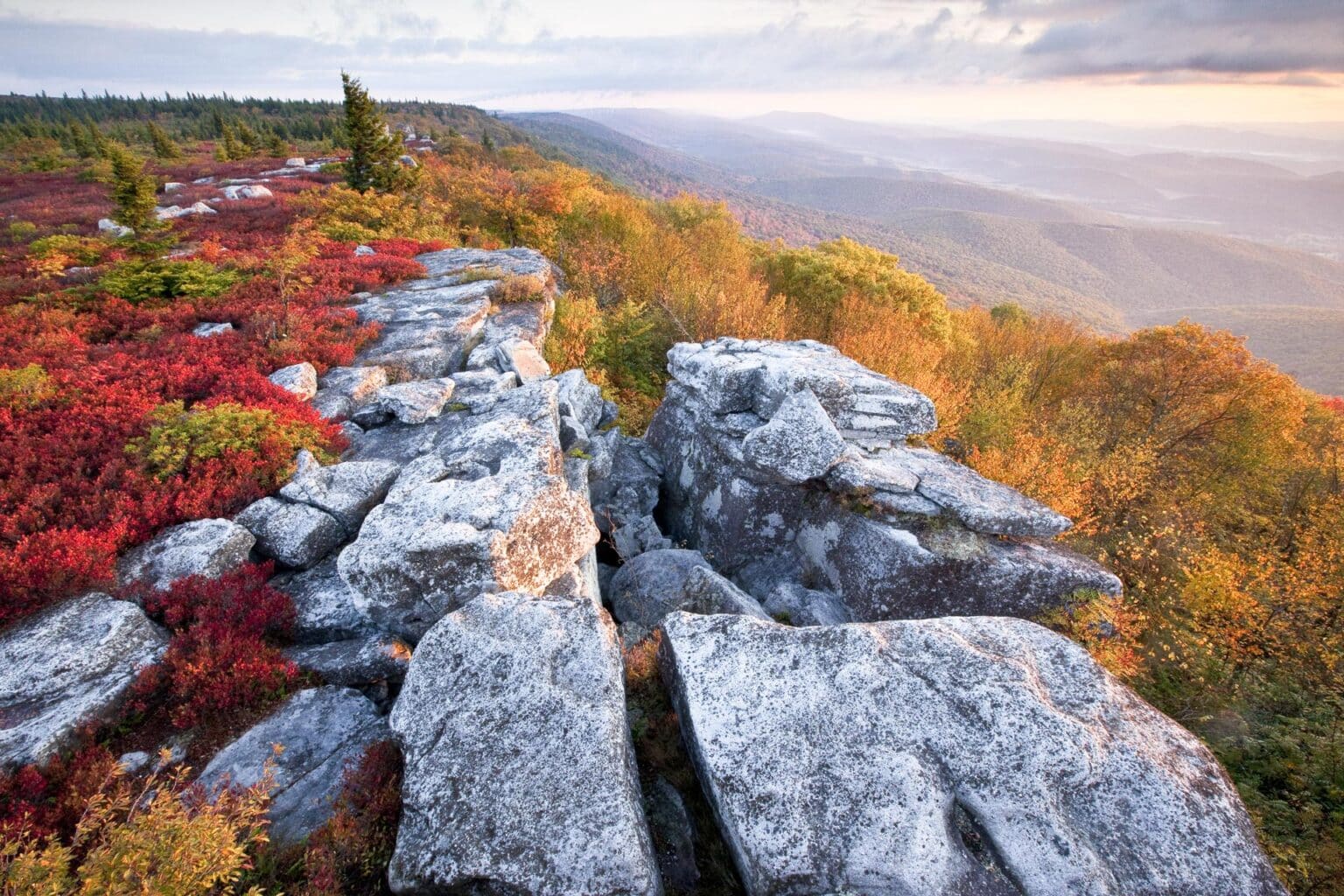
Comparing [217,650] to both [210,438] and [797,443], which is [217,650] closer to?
[210,438]

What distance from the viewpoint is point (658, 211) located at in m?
42.6

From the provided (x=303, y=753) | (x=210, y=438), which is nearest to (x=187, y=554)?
(x=210, y=438)

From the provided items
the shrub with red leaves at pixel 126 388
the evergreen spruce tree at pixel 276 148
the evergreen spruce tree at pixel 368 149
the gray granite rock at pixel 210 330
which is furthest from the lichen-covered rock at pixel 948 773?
the evergreen spruce tree at pixel 276 148

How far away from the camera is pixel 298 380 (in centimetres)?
1167

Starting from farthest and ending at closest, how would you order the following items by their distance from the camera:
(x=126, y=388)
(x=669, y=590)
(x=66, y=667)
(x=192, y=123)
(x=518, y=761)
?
1. (x=192, y=123)
2. (x=126, y=388)
3. (x=669, y=590)
4. (x=66, y=667)
5. (x=518, y=761)

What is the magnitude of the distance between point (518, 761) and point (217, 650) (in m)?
4.02

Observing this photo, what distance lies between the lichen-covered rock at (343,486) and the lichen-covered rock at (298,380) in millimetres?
2913

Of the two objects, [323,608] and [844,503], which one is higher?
[323,608]

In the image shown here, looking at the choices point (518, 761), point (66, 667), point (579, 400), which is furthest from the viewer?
point (579, 400)

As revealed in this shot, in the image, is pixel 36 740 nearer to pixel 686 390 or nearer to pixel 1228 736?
pixel 686 390

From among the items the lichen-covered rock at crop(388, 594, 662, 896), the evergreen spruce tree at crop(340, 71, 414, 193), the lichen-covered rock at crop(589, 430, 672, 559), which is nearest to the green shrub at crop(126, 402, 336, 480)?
the lichen-covered rock at crop(589, 430, 672, 559)

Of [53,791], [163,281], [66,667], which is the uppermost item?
[163,281]

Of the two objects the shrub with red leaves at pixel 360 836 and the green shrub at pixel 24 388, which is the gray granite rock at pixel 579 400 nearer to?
the shrub with red leaves at pixel 360 836

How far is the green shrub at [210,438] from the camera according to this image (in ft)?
28.5
